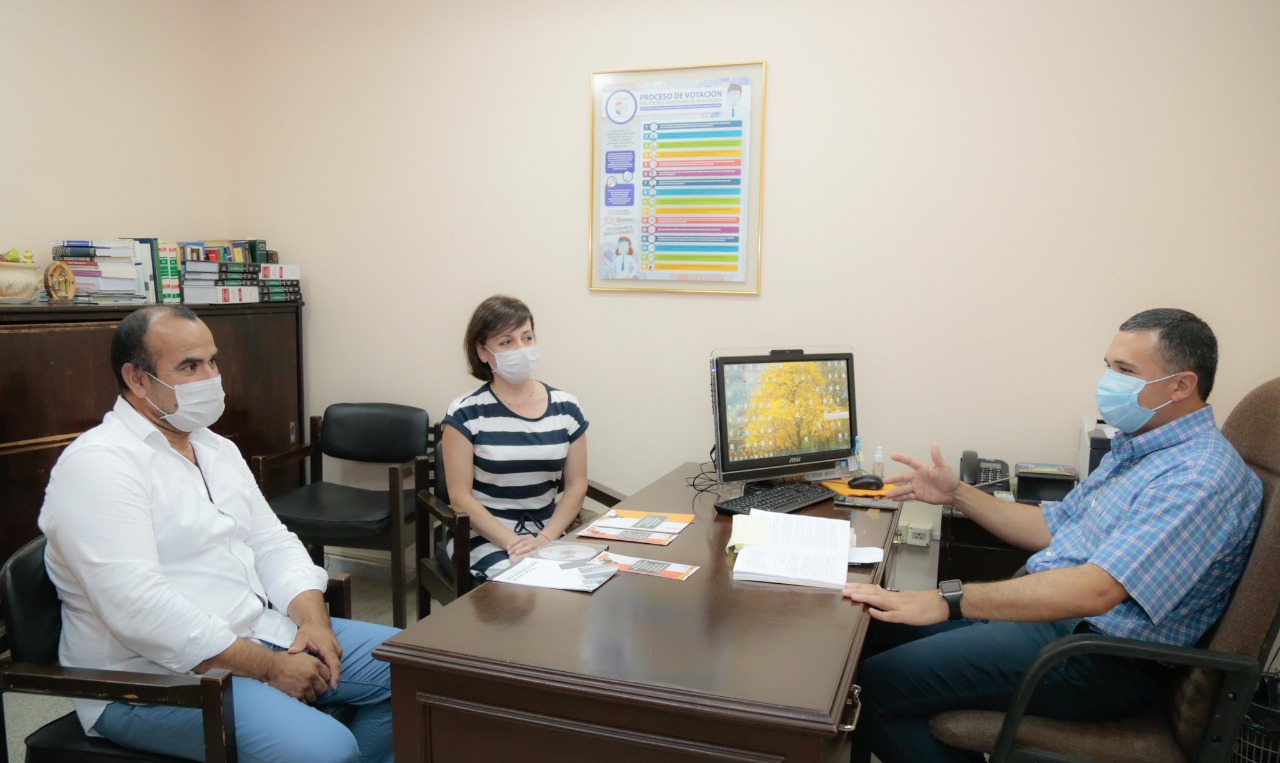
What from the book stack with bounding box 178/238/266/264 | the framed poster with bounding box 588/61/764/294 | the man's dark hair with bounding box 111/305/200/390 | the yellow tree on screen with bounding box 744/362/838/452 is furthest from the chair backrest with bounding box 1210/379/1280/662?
the book stack with bounding box 178/238/266/264

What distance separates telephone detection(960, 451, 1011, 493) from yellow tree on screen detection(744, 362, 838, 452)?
47 centimetres

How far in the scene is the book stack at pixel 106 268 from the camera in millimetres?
2945

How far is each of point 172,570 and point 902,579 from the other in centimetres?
229

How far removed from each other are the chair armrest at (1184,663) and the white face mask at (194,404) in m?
1.77

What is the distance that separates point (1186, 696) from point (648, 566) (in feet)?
3.51

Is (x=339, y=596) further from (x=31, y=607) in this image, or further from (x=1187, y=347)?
(x=1187, y=347)

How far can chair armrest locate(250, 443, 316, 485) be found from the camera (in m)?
3.25

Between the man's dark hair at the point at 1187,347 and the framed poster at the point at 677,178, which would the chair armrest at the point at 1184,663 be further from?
the framed poster at the point at 677,178

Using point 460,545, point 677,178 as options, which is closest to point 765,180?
point 677,178

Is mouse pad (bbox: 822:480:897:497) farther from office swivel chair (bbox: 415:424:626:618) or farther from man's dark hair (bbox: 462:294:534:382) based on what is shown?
man's dark hair (bbox: 462:294:534:382)

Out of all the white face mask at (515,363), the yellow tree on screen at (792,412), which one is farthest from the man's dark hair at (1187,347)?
the white face mask at (515,363)

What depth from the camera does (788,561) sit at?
6.00 feet

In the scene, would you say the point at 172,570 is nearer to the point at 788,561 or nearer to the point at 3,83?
the point at 788,561

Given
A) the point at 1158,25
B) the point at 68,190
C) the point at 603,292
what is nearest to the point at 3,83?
the point at 68,190
